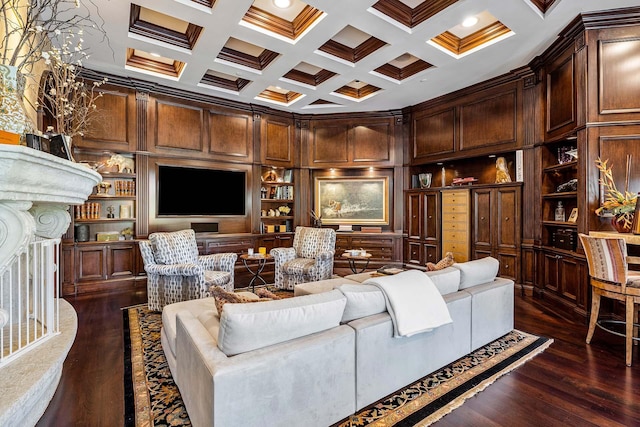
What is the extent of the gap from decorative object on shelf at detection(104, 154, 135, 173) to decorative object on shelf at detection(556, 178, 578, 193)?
6.46m

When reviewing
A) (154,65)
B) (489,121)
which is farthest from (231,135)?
(489,121)

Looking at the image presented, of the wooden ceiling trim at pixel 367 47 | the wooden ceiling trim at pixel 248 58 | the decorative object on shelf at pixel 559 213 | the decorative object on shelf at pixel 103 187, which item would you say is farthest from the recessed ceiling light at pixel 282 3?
the decorative object on shelf at pixel 559 213

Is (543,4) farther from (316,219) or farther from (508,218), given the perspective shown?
(316,219)

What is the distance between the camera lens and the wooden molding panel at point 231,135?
236 inches

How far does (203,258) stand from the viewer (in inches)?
172

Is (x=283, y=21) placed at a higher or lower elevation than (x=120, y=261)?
higher

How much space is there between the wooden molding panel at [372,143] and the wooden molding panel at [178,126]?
3134 millimetres

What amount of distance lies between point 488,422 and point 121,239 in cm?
537

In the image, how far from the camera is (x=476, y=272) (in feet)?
9.42

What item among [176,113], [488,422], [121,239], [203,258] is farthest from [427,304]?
[176,113]

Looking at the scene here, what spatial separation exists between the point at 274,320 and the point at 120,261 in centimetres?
446

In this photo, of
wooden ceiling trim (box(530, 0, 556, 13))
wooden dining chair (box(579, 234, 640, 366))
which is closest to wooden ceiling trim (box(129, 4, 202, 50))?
wooden ceiling trim (box(530, 0, 556, 13))

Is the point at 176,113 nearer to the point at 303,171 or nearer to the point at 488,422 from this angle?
the point at 303,171

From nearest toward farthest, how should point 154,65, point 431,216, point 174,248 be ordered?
point 174,248
point 154,65
point 431,216
